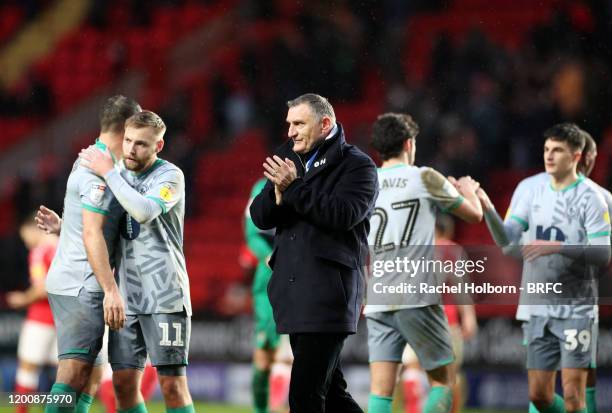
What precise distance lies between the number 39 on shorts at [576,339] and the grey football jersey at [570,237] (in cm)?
10

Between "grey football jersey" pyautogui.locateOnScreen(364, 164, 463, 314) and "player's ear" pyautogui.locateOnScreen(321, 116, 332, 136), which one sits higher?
"player's ear" pyautogui.locateOnScreen(321, 116, 332, 136)

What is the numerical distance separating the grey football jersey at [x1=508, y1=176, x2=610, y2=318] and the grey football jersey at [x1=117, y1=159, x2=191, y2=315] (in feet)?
7.66

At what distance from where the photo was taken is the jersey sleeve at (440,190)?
6.36m

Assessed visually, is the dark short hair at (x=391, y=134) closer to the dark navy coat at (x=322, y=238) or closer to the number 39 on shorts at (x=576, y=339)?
the dark navy coat at (x=322, y=238)

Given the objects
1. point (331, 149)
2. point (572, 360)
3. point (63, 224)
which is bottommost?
point (572, 360)

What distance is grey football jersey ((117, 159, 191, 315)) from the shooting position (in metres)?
5.58

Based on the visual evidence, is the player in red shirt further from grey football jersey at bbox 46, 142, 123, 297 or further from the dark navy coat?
the dark navy coat

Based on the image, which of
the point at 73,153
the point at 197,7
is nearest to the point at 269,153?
the point at 73,153

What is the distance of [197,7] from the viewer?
1745cm

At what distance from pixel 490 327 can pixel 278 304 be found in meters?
5.46

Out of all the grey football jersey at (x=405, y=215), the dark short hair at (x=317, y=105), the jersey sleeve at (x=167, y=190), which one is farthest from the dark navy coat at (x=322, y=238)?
the grey football jersey at (x=405, y=215)

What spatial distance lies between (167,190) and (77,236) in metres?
0.56

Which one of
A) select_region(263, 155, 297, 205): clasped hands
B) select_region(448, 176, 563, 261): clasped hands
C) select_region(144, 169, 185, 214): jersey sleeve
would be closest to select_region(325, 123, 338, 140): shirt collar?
select_region(263, 155, 297, 205): clasped hands

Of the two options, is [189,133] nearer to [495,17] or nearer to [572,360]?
[495,17]
